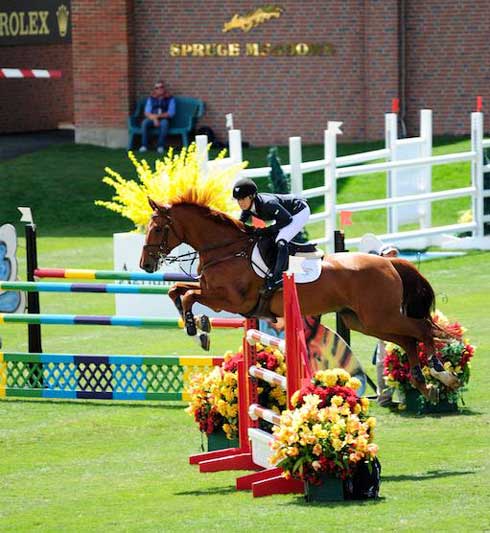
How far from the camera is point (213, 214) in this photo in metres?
11.7

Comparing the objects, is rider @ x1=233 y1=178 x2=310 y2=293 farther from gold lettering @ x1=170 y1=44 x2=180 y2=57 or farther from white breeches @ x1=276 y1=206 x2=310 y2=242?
gold lettering @ x1=170 y1=44 x2=180 y2=57

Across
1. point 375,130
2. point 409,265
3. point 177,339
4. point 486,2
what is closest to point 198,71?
point 375,130

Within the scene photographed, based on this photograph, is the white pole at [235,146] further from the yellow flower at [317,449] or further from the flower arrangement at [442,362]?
the yellow flower at [317,449]

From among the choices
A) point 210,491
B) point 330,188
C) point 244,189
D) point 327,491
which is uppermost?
point 330,188

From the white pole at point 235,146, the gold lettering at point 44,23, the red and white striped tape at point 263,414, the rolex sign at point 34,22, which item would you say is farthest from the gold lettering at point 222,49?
the red and white striped tape at point 263,414

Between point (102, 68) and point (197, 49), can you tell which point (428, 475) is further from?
point (102, 68)

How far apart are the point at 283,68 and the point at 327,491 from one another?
21380 mm

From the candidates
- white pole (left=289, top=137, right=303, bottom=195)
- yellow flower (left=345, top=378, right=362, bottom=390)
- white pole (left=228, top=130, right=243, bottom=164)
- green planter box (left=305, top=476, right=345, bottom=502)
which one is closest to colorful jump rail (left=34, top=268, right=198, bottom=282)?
yellow flower (left=345, top=378, right=362, bottom=390)

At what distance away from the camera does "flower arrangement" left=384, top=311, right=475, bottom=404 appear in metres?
11.9

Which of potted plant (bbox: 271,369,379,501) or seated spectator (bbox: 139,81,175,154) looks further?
seated spectator (bbox: 139,81,175,154)

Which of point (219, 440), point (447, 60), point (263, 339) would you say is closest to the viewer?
point (263, 339)

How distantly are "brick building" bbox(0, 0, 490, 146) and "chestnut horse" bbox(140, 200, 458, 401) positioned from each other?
17725mm

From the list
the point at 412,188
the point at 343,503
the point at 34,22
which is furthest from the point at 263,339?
the point at 34,22

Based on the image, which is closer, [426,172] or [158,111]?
[426,172]
